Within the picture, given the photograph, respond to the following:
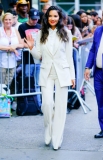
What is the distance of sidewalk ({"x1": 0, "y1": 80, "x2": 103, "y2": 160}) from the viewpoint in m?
8.30

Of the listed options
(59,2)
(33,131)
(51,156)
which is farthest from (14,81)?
(59,2)

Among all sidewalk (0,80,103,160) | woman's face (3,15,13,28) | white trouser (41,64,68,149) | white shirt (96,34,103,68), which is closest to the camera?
sidewalk (0,80,103,160)

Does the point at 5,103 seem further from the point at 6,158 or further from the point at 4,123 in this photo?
the point at 6,158

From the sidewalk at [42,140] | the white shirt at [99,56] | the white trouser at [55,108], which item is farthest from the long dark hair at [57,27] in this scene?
the sidewalk at [42,140]

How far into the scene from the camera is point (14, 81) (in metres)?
12.0

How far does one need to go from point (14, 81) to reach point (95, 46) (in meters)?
3.14

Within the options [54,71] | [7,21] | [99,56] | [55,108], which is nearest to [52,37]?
[54,71]

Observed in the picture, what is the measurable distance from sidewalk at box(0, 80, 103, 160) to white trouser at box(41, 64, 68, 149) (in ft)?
0.73

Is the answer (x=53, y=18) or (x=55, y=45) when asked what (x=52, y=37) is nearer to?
(x=55, y=45)

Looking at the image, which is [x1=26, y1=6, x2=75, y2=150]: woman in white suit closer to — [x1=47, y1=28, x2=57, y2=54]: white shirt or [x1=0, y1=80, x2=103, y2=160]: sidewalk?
[x1=47, y1=28, x2=57, y2=54]: white shirt

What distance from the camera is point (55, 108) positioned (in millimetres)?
8711

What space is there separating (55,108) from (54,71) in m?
0.52

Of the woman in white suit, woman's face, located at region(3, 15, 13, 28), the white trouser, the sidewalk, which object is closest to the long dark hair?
the woman in white suit

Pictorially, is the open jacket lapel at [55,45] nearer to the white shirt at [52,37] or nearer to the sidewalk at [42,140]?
the white shirt at [52,37]
